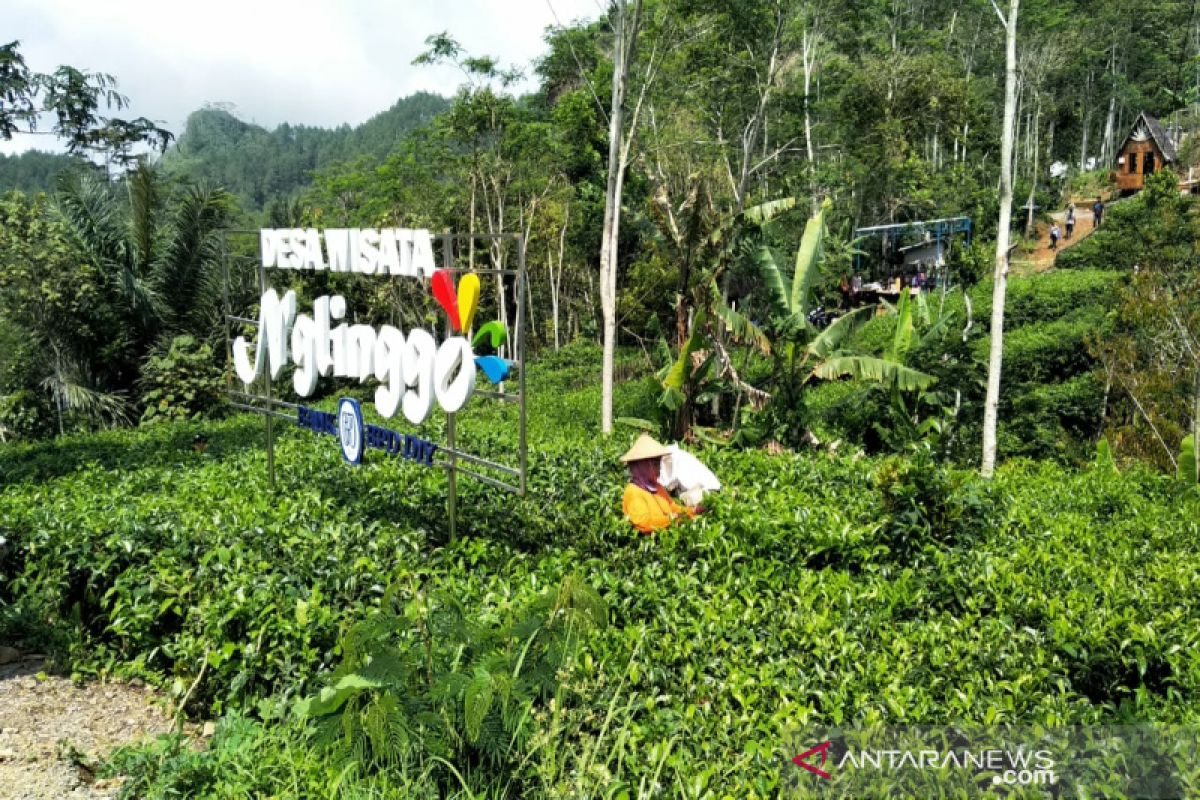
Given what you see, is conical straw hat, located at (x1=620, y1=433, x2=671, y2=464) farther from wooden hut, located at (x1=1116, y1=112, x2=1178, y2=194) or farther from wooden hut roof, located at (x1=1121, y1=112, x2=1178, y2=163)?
wooden hut roof, located at (x1=1121, y1=112, x2=1178, y2=163)

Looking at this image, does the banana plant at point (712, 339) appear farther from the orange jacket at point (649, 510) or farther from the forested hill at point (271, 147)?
the forested hill at point (271, 147)

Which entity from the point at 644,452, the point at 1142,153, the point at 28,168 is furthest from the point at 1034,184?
the point at 28,168

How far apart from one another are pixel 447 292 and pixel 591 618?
2.83 metres

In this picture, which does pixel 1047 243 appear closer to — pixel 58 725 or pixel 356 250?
pixel 356 250

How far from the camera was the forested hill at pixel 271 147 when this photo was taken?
8612 cm

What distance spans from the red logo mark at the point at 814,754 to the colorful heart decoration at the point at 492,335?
11.6 ft

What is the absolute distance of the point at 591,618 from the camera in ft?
12.7

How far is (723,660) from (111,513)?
4799 millimetres

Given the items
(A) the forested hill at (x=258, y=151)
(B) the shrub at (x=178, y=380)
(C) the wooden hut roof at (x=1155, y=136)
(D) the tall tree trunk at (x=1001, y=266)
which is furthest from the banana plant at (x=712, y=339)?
(A) the forested hill at (x=258, y=151)

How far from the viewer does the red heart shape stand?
590 centimetres

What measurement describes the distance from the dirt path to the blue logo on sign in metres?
28.6

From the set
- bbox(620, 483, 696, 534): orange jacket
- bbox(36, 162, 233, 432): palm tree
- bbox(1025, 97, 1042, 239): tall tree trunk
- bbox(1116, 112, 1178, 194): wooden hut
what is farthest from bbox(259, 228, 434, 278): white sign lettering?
bbox(1116, 112, 1178, 194): wooden hut

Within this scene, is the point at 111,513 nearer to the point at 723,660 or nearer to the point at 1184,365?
the point at 723,660

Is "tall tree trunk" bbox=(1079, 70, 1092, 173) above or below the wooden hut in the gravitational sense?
above
